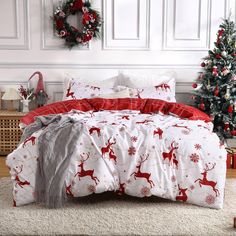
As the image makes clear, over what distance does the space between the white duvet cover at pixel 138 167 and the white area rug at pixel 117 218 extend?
0.38 ft

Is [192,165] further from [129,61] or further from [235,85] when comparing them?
[129,61]

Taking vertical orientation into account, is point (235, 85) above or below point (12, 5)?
below

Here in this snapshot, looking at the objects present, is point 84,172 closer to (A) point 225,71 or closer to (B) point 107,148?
(B) point 107,148

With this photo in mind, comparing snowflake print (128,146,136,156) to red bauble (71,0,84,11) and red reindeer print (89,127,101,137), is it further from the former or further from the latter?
red bauble (71,0,84,11)

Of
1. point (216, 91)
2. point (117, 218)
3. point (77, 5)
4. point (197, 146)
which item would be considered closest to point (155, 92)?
point (216, 91)

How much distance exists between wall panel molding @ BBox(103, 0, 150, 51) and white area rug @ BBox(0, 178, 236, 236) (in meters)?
2.66

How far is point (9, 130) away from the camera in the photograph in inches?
220

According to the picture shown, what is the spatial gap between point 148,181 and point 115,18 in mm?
2982

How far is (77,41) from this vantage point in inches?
233

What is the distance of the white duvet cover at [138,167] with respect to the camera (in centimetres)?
368

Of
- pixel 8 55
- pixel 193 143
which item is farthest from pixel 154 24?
pixel 193 143

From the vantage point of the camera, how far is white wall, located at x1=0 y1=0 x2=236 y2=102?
5.98 m

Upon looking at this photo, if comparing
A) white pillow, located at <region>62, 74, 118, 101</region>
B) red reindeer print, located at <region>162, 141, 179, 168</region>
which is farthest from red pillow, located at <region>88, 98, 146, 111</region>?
red reindeer print, located at <region>162, 141, 179, 168</region>

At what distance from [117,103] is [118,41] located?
1452 mm
